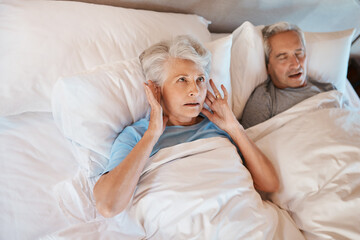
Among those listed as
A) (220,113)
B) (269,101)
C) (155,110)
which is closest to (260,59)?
(269,101)

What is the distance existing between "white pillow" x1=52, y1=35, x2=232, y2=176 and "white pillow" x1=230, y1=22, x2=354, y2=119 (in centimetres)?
69

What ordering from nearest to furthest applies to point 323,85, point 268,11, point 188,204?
point 188,204, point 323,85, point 268,11

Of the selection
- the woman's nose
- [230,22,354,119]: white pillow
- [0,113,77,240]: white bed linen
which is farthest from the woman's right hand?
[230,22,354,119]: white pillow

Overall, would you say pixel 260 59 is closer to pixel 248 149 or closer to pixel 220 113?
pixel 220 113

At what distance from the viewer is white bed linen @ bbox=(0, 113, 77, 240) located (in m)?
0.91

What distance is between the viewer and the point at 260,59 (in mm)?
1576

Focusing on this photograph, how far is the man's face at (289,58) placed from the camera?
4.97 feet

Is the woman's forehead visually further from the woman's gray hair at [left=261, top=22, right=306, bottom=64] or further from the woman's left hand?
the woman's gray hair at [left=261, top=22, right=306, bottom=64]

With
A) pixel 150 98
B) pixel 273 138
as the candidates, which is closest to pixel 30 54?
pixel 150 98

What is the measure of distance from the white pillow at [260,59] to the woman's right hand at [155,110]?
2.09ft

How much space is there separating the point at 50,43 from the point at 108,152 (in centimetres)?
56

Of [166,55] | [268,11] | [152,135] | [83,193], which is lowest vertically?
[83,193]

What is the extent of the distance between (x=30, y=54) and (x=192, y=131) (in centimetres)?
81

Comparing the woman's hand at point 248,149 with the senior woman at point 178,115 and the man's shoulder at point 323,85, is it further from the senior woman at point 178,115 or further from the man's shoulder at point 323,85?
the man's shoulder at point 323,85
